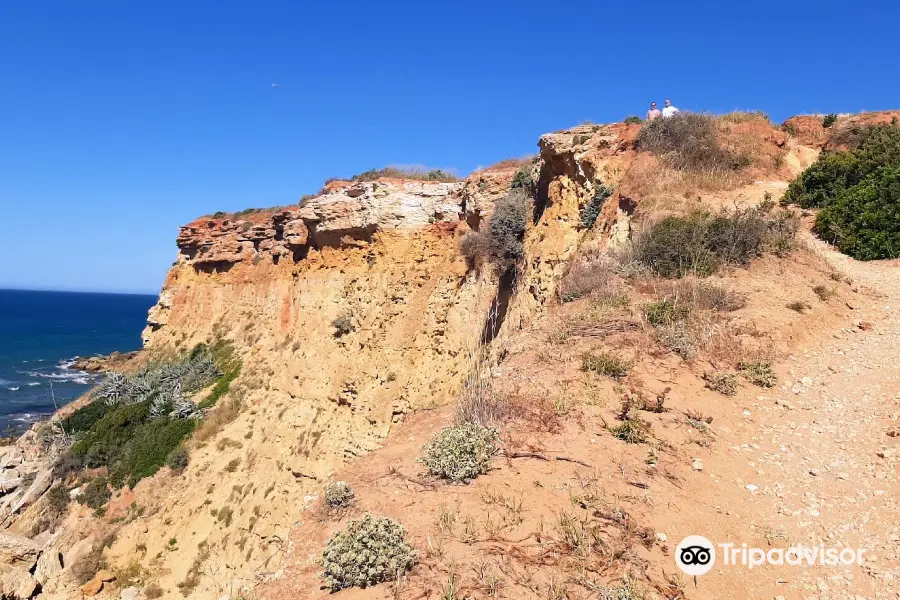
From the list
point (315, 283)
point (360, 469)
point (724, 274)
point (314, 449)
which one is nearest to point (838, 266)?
point (724, 274)

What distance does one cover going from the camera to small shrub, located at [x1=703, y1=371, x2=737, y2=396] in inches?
242

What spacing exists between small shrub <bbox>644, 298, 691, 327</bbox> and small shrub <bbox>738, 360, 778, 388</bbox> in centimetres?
105

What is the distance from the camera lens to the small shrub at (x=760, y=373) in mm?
6355

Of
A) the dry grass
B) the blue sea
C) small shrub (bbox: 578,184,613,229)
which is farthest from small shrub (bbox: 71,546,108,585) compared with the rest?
the blue sea

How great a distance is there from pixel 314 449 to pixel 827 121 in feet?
57.5

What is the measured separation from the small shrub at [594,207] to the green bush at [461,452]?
8.18 metres

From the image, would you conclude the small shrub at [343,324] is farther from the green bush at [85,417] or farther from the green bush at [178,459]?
the green bush at [85,417]

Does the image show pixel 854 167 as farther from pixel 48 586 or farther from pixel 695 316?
pixel 48 586

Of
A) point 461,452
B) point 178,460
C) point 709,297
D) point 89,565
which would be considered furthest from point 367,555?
point 178,460

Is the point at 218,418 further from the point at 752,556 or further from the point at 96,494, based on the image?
the point at 752,556

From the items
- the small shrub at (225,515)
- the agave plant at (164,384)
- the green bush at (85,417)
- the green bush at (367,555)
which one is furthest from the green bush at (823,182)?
the green bush at (85,417)

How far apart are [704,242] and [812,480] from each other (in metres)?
5.38

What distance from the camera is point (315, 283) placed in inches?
793

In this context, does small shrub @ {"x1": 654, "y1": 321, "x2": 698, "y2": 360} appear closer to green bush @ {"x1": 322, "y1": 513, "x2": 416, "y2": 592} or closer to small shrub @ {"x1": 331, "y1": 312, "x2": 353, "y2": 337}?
green bush @ {"x1": 322, "y1": 513, "x2": 416, "y2": 592}
